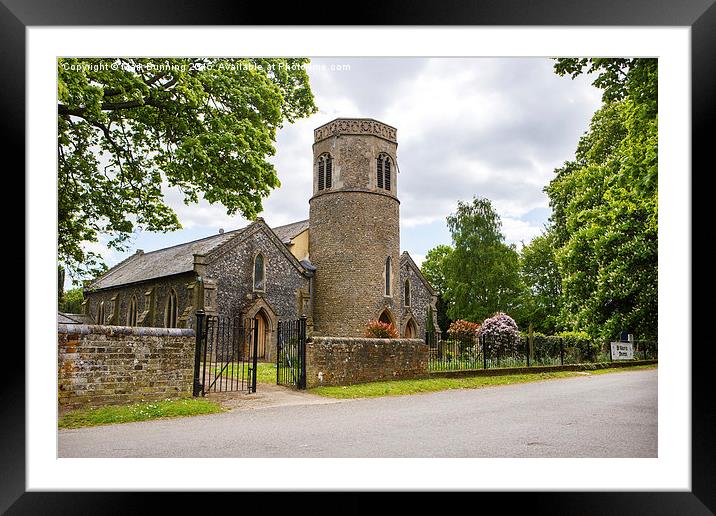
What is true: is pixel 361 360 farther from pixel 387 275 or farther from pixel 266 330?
pixel 387 275

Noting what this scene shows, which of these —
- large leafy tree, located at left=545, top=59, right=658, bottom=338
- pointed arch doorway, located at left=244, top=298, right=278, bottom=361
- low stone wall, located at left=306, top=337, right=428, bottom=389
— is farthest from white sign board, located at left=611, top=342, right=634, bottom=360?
pointed arch doorway, located at left=244, top=298, right=278, bottom=361

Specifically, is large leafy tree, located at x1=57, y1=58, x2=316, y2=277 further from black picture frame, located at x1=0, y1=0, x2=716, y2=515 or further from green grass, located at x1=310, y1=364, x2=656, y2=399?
green grass, located at x1=310, y1=364, x2=656, y2=399

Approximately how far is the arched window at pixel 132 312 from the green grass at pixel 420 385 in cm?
1725

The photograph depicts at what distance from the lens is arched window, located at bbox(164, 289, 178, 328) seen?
22250mm

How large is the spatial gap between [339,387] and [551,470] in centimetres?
658

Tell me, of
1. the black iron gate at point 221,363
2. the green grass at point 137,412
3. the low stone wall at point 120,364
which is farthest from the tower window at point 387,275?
the green grass at point 137,412

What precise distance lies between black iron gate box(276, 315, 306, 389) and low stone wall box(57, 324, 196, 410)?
8.92 ft

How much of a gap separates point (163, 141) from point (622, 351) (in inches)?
719

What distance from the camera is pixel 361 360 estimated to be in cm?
1245

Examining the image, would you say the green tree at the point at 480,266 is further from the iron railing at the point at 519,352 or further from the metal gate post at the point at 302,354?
the metal gate post at the point at 302,354

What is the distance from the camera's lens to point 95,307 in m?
29.8

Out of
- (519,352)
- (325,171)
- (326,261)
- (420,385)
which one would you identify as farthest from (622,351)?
(325,171)
